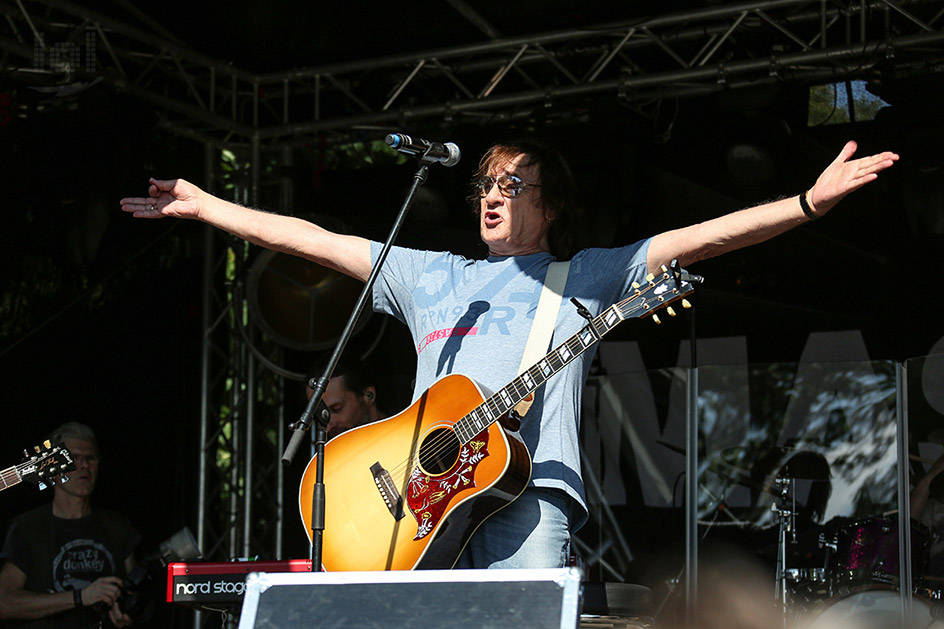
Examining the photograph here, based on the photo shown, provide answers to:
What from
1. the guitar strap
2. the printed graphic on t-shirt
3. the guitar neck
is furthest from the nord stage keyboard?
the printed graphic on t-shirt

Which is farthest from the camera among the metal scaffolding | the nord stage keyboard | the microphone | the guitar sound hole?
the metal scaffolding

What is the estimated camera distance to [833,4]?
582 cm

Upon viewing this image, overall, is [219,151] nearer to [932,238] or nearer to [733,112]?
[733,112]

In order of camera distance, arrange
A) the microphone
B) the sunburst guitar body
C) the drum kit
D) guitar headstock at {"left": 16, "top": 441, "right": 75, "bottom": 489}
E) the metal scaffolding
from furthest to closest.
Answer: the metal scaffolding → the drum kit → guitar headstock at {"left": 16, "top": 441, "right": 75, "bottom": 489} → the microphone → the sunburst guitar body

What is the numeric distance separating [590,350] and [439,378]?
0.41m

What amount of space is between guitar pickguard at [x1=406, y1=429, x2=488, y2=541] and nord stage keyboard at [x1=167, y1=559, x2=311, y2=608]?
3.49 ft

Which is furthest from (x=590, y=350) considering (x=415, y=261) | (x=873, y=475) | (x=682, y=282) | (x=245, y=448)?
(x=245, y=448)

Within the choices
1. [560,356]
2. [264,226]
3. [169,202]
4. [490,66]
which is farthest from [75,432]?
[560,356]

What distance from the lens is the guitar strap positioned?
2812mm

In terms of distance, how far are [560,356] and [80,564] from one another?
4188mm

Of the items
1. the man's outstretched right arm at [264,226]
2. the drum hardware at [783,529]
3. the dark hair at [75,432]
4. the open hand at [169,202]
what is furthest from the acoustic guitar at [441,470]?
the drum hardware at [783,529]

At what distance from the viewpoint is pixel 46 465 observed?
16.9 ft

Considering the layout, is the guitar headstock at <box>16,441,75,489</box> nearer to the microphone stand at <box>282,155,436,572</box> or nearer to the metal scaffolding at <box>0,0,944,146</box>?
the metal scaffolding at <box>0,0,944,146</box>

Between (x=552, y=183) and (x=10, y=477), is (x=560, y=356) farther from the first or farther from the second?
(x=10, y=477)
